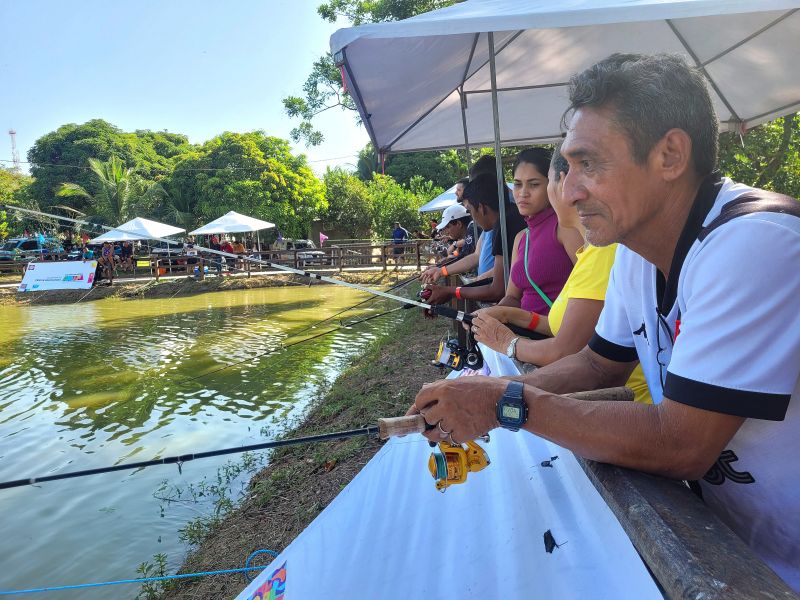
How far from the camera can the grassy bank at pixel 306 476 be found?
12.2 ft

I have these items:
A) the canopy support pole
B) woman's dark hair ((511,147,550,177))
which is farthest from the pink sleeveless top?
the canopy support pole

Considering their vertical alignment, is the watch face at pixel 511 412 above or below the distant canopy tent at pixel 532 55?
below

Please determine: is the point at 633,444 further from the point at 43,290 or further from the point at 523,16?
the point at 43,290

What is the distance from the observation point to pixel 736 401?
967 millimetres

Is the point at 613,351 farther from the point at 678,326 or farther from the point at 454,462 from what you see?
the point at 454,462

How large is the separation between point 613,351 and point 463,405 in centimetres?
53

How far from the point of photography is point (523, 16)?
91.8 inches

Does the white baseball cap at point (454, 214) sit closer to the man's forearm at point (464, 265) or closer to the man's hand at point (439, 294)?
the man's forearm at point (464, 265)

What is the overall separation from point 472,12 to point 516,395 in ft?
7.04

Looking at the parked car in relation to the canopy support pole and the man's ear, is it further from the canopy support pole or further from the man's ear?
the man's ear

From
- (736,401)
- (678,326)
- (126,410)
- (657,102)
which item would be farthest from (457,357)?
(126,410)

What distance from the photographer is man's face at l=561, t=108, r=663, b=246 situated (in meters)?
1.24

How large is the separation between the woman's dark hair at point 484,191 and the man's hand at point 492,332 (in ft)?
5.75

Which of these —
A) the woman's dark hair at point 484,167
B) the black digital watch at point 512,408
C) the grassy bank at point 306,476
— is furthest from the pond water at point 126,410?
the woman's dark hair at point 484,167
